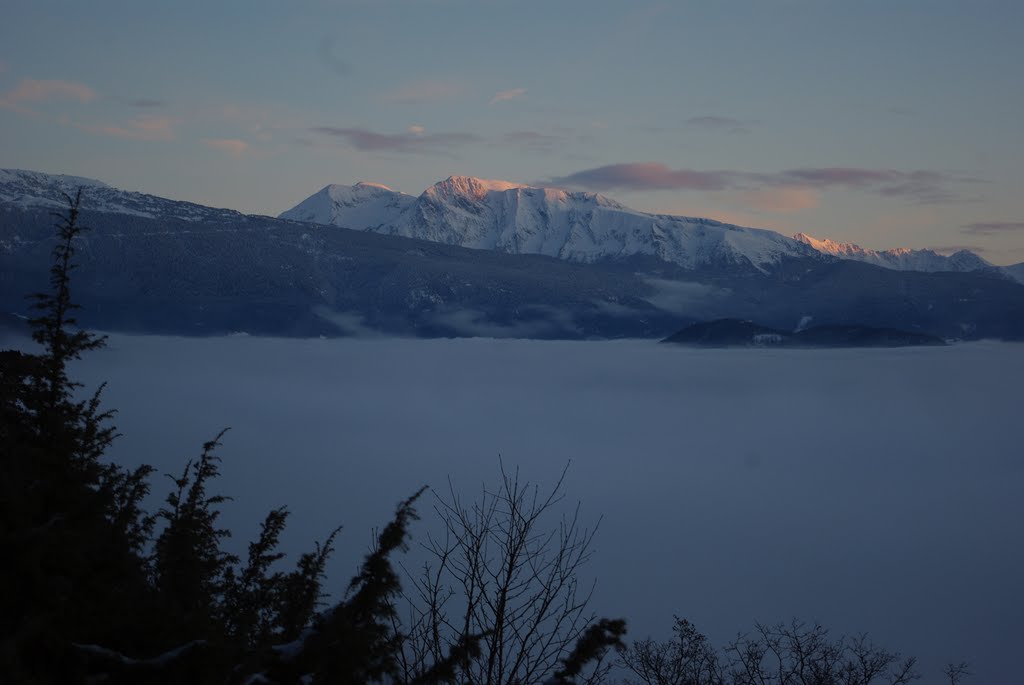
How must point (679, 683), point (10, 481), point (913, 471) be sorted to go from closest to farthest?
point (10, 481) → point (679, 683) → point (913, 471)

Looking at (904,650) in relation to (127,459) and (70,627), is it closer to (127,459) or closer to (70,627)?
(70,627)

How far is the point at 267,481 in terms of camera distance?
10281cm

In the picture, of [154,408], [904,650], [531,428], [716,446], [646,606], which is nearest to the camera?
[904,650]

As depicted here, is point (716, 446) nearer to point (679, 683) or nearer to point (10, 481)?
point (679, 683)

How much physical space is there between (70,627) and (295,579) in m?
6.60

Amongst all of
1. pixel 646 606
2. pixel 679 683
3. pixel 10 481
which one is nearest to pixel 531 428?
pixel 646 606

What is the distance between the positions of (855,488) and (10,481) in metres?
116

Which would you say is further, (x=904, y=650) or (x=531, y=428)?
(x=531, y=428)

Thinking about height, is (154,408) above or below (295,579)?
below

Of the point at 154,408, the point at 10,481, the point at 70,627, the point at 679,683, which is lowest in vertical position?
the point at 154,408

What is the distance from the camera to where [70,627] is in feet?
15.2

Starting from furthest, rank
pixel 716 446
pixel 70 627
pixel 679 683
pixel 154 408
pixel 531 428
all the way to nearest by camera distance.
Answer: pixel 154 408 < pixel 531 428 < pixel 716 446 < pixel 679 683 < pixel 70 627

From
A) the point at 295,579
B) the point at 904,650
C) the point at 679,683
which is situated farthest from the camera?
the point at 904,650

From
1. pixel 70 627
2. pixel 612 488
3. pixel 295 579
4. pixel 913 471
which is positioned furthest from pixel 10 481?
pixel 913 471
